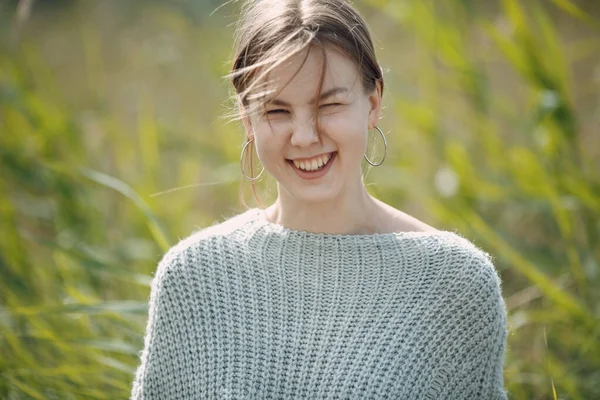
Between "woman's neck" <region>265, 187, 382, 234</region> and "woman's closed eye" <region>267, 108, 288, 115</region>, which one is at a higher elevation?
"woman's closed eye" <region>267, 108, 288, 115</region>

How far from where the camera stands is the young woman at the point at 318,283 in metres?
1.74

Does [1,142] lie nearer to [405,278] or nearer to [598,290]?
[405,278]

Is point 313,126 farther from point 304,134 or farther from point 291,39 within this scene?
point 291,39

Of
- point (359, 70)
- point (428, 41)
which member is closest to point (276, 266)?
point (359, 70)

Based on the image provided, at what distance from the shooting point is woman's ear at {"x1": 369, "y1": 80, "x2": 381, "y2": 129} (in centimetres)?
189

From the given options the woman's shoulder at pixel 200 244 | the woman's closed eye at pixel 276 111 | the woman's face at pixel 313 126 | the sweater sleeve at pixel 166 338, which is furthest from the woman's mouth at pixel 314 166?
the sweater sleeve at pixel 166 338

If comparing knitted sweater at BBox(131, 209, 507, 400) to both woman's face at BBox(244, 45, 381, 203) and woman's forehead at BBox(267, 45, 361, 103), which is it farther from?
woman's forehead at BBox(267, 45, 361, 103)

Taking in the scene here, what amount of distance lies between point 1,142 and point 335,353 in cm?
226

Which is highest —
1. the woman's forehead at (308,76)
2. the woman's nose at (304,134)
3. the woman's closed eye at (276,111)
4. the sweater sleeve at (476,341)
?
the woman's forehead at (308,76)

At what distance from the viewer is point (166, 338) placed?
1.86 m

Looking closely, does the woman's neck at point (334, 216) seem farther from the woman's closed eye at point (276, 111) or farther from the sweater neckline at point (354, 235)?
the woman's closed eye at point (276, 111)

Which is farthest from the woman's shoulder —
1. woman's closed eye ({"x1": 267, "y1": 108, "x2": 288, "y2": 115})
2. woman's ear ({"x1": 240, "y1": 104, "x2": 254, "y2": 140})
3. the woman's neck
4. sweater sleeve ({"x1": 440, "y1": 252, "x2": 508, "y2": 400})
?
sweater sleeve ({"x1": 440, "y1": 252, "x2": 508, "y2": 400})

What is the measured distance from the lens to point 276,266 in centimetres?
188

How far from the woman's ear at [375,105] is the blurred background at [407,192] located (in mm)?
313
